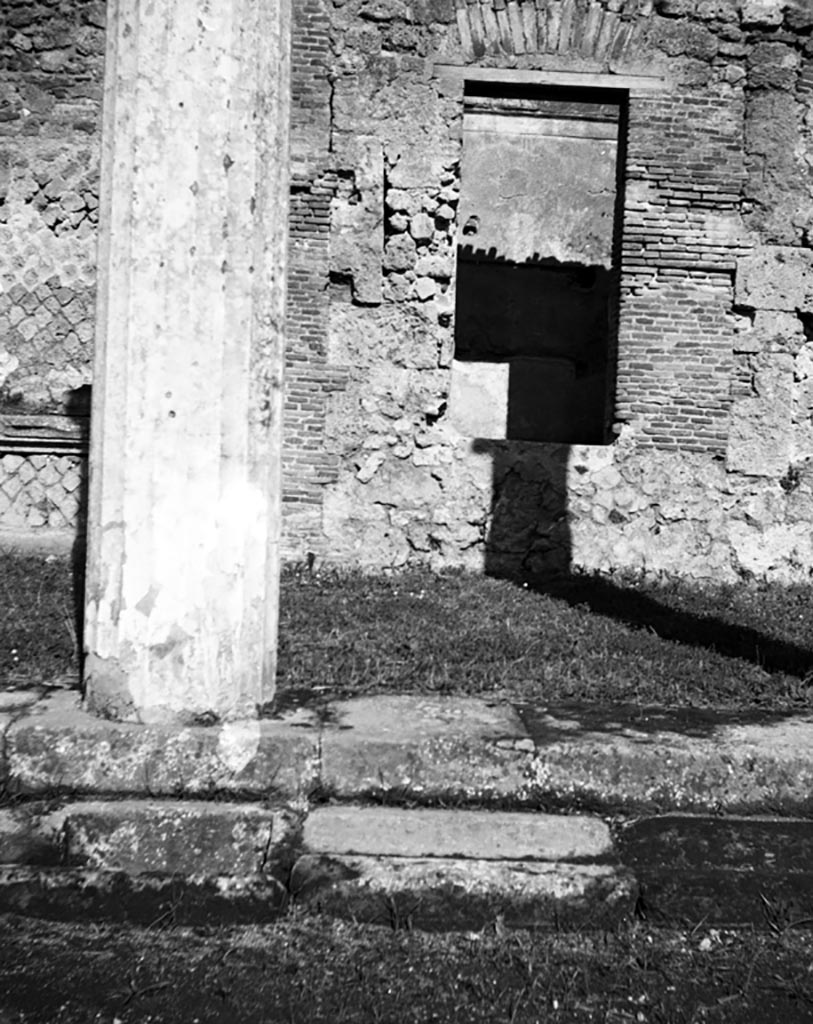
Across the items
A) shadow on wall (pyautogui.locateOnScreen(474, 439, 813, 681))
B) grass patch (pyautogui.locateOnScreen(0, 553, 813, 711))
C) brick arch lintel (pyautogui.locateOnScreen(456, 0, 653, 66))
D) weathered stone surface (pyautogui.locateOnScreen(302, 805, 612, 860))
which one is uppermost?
brick arch lintel (pyautogui.locateOnScreen(456, 0, 653, 66))

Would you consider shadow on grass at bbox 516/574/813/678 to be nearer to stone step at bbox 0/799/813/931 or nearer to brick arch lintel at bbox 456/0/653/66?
stone step at bbox 0/799/813/931

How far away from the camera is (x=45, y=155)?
306 inches

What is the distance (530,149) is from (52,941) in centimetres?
1302

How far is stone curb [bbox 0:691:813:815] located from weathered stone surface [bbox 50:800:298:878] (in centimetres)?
13

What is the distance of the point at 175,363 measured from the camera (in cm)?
264

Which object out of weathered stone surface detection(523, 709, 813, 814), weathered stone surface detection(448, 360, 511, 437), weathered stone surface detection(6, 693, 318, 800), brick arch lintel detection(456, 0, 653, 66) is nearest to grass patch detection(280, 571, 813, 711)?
weathered stone surface detection(6, 693, 318, 800)

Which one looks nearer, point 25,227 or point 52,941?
point 52,941

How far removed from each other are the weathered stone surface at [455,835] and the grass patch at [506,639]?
61 centimetres

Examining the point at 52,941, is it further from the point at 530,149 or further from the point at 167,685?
the point at 530,149

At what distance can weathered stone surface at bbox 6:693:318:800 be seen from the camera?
250 cm

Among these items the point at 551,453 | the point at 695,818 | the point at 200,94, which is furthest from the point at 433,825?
the point at 551,453

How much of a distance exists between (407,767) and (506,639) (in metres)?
1.88

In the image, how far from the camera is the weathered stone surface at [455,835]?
2301 mm

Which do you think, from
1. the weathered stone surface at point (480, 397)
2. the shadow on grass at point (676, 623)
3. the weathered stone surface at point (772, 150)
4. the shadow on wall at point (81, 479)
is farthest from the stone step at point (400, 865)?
the weathered stone surface at point (480, 397)
